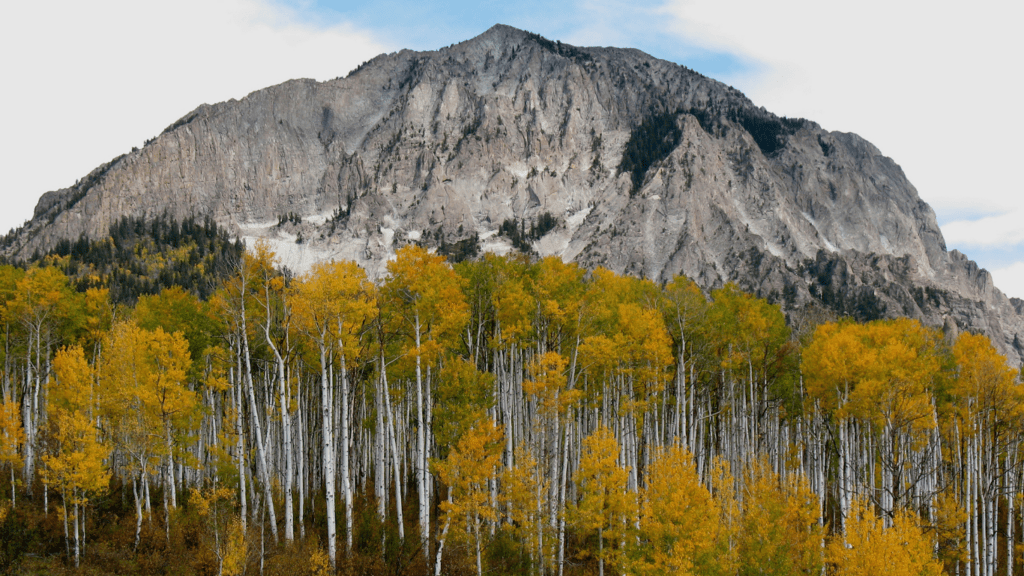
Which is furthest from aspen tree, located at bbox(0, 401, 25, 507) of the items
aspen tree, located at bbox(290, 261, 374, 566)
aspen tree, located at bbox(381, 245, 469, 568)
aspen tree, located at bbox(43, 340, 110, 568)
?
aspen tree, located at bbox(381, 245, 469, 568)

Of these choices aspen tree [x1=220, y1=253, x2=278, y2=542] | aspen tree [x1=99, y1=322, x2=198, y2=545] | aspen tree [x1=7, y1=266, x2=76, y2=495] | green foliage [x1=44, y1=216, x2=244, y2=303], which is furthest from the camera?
green foliage [x1=44, y1=216, x2=244, y2=303]

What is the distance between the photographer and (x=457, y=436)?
24.2 m

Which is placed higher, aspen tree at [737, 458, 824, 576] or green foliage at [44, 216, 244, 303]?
green foliage at [44, 216, 244, 303]

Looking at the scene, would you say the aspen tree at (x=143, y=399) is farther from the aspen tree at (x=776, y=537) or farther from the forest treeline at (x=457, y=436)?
the aspen tree at (x=776, y=537)

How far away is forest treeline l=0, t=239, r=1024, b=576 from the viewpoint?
21656mm

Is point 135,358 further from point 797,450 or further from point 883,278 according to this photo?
point 883,278

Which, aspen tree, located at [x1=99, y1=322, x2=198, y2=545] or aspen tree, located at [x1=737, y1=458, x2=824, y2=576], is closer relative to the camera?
aspen tree, located at [x1=737, y1=458, x2=824, y2=576]

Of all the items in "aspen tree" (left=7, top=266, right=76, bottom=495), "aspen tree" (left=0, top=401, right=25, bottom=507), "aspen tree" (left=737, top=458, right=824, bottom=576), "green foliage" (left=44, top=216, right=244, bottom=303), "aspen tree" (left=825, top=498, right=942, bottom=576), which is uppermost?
"green foliage" (left=44, top=216, right=244, bottom=303)

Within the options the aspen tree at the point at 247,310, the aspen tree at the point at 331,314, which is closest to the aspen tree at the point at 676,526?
the aspen tree at the point at 331,314

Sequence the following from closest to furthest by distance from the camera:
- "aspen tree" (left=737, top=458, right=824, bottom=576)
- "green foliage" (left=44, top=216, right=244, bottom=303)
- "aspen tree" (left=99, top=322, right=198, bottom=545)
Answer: "aspen tree" (left=737, top=458, right=824, bottom=576)
"aspen tree" (left=99, top=322, right=198, bottom=545)
"green foliage" (left=44, top=216, right=244, bottom=303)

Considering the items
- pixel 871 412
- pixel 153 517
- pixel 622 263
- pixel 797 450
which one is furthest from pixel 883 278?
pixel 153 517

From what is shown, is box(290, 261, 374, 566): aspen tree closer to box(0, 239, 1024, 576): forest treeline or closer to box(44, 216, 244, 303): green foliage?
box(0, 239, 1024, 576): forest treeline

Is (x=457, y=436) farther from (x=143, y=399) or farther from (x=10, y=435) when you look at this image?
(x=10, y=435)

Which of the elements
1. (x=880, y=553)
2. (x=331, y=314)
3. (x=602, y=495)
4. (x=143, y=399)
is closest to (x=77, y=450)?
(x=143, y=399)
